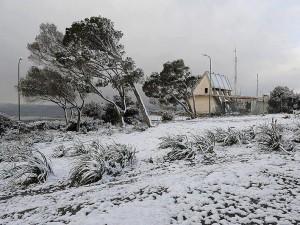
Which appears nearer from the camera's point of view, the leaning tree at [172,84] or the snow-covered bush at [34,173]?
the snow-covered bush at [34,173]

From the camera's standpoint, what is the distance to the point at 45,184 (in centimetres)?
920

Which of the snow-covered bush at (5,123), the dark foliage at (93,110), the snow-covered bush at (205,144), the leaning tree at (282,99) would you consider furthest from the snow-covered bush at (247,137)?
the leaning tree at (282,99)

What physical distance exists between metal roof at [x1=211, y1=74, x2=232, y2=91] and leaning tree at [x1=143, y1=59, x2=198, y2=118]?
17675mm

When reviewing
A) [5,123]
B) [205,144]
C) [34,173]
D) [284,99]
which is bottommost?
[34,173]

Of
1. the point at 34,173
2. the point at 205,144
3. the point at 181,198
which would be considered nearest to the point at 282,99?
the point at 205,144

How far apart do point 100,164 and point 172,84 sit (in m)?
35.2

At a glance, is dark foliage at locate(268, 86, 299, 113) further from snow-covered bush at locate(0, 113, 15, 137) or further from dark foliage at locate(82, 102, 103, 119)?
snow-covered bush at locate(0, 113, 15, 137)

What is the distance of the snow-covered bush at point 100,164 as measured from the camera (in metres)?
8.62

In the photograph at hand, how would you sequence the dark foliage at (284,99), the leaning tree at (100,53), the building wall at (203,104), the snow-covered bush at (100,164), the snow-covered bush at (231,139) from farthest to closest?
the building wall at (203,104), the dark foliage at (284,99), the leaning tree at (100,53), the snow-covered bush at (231,139), the snow-covered bush at (100,164)

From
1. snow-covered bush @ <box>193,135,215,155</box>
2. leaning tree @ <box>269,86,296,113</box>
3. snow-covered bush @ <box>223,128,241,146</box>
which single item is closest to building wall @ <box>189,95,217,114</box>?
leaning tree @ <box>269,86,296,113</box>

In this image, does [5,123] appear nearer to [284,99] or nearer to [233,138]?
[233,138]

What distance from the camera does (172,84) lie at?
43688 mm

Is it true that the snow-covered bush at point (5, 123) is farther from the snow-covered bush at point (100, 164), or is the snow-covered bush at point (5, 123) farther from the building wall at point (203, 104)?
the building wall at point (203, 104)

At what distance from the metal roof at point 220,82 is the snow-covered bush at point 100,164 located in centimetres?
5263
